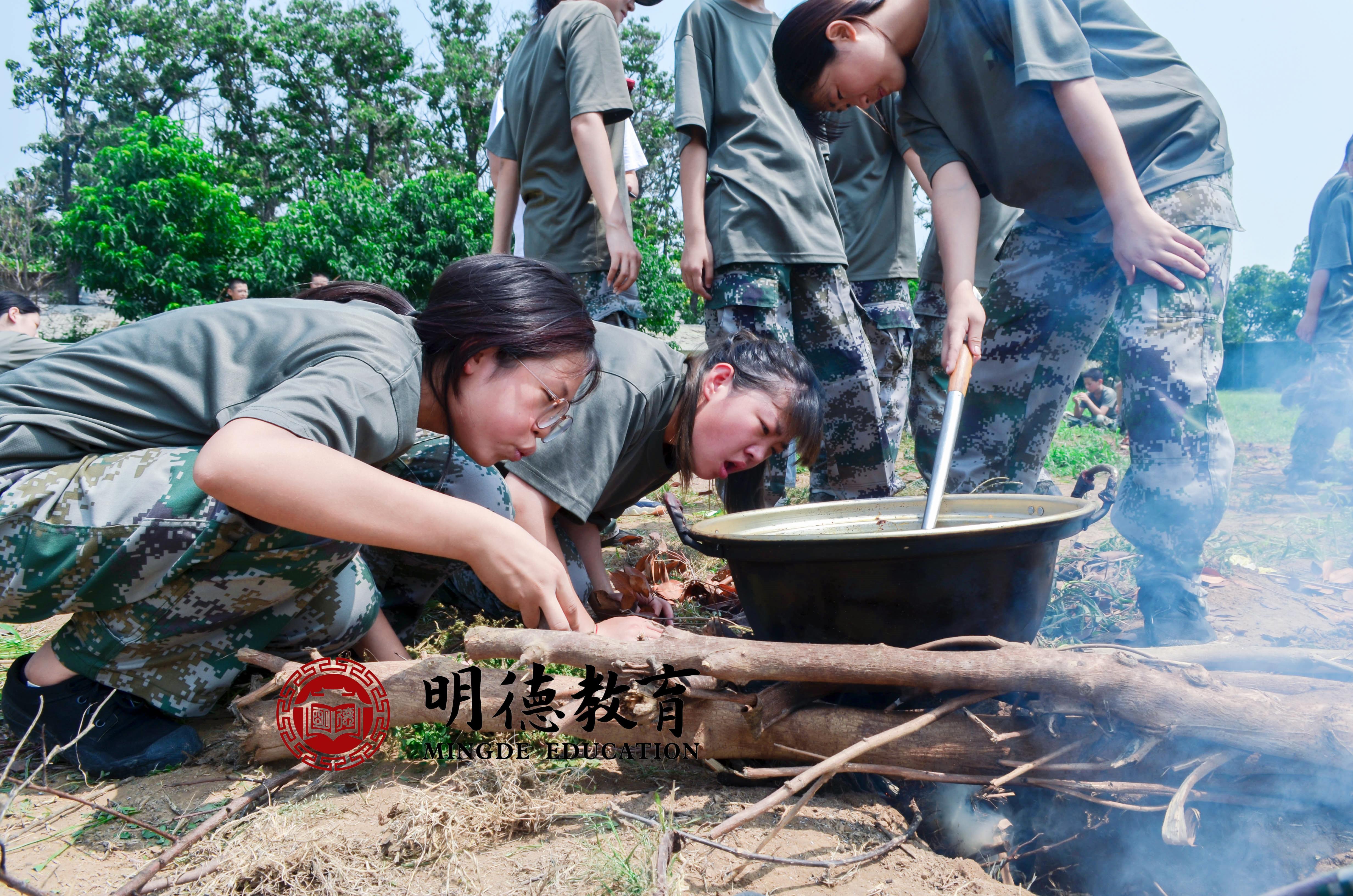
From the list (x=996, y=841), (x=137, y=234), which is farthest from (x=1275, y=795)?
(x=137, y=234)

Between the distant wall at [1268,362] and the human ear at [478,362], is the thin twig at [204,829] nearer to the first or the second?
the human ear at [478,362]

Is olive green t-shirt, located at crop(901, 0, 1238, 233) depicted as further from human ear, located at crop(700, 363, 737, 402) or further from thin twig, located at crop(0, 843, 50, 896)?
thin twig, located at crop(0, 843, 50, 896)

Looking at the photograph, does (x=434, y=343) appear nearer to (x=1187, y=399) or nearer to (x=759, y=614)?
(x=759, y=614)

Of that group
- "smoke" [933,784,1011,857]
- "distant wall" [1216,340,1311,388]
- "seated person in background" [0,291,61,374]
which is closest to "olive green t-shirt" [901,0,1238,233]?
"smoke" [933,784,1011,857]

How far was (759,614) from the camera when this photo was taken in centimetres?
153

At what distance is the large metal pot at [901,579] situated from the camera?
1310 mm

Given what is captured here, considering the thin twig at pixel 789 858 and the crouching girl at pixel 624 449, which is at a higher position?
the crouching girl at pixel 624 449

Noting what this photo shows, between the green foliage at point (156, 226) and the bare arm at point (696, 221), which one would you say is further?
the green foliage at point (156, 226)

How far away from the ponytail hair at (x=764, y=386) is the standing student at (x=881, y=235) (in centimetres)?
100

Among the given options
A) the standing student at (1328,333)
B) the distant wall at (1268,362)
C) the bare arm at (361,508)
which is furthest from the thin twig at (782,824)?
the distant wall at (1268,362)

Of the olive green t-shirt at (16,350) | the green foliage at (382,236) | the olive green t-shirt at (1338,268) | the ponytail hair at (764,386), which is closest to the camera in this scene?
the ponytail hair at (764,386)

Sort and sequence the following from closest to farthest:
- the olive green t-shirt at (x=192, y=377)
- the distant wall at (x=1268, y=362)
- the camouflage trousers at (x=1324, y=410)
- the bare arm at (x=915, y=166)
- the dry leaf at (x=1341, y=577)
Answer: the olive green t-shirt at (x=192, y=377), the dry leaf at (x=1341, y=577), the bare arm at (x=915, y=166), the camouflage trousers at (x=1324, y=410), the distant wall at (x=1268, y=362)

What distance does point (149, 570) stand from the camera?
147cm

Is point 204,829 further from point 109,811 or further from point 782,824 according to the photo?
point 782,824
